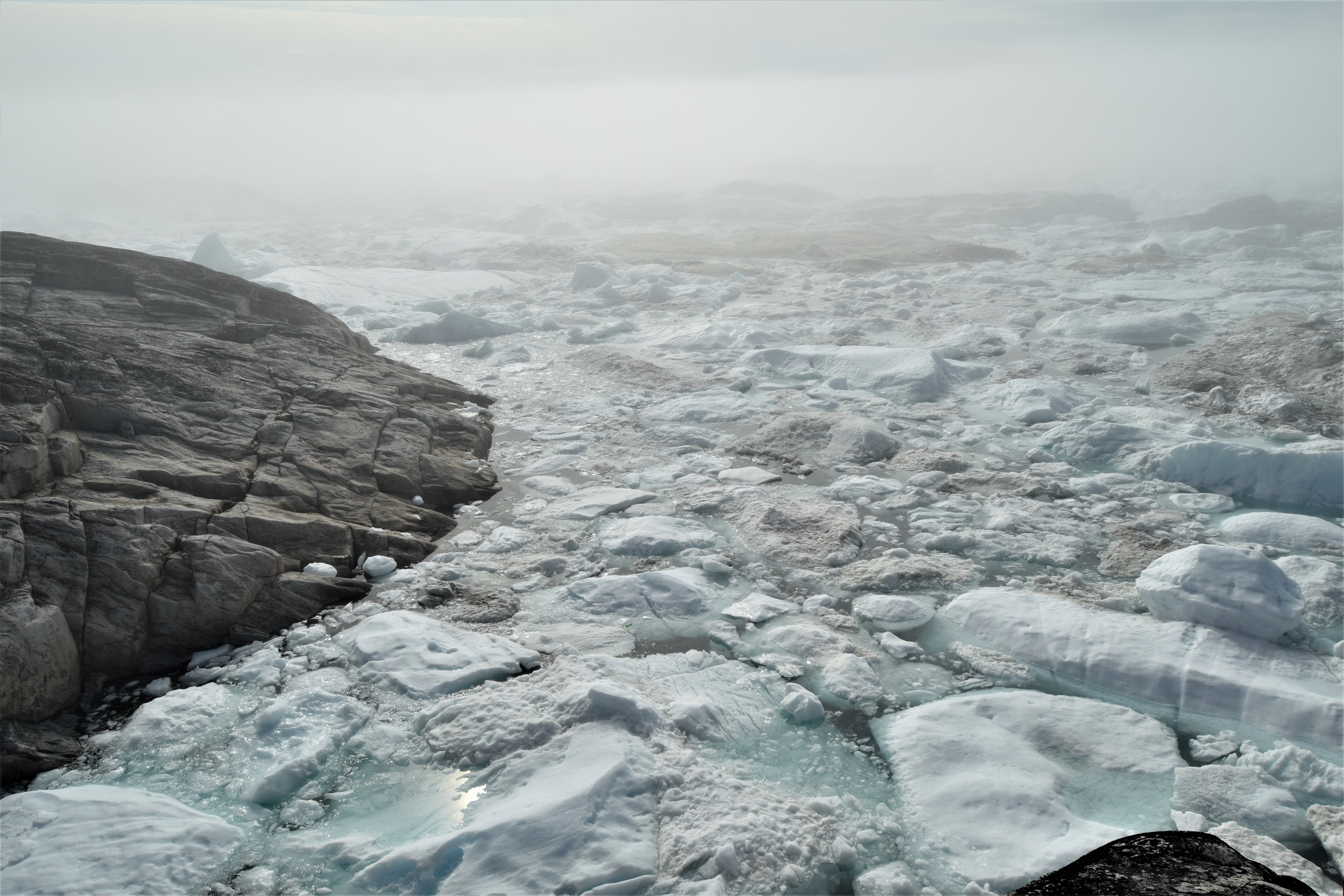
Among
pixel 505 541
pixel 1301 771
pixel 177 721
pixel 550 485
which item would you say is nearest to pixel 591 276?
pixel 550 485

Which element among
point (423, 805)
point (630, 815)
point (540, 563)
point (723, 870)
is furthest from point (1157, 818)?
point (540, 563)

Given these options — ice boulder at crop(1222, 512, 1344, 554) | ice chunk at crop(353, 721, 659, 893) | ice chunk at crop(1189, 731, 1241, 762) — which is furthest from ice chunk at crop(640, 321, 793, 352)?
ice chunk at crop(353, 721, 659, 893)

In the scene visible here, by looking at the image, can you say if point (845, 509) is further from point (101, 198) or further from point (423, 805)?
point (101, 198)

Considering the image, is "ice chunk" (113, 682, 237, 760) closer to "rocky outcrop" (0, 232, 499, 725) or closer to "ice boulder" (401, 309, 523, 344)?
"rocky outcrop" (0, 232, 499, 725)

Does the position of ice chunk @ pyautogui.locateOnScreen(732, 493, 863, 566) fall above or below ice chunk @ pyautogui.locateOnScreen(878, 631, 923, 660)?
above

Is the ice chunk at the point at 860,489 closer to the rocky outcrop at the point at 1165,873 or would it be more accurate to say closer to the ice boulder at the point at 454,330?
the rocky outcrop at the point at 1165,873

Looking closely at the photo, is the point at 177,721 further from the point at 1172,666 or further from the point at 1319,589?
the point at 1319,589
